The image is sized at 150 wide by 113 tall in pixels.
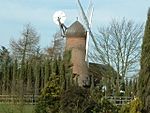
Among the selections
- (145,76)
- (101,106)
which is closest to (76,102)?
(101,106)

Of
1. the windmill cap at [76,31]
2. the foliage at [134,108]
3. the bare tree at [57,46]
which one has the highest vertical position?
the windmill cap at [76,31]

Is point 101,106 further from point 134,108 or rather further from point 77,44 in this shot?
point 77,44

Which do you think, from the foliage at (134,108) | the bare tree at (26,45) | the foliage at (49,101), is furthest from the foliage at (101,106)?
the bare tree at (26,45)

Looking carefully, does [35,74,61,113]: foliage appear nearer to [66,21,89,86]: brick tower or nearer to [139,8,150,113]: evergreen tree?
[139,8,150,113]: evergreen tree

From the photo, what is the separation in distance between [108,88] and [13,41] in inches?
589

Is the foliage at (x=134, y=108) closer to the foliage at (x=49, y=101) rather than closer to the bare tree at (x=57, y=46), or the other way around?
the foliage at (x=49, y=101)

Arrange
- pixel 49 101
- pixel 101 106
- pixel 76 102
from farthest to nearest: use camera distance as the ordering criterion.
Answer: pixel 49 101, pixel 101 106, pixel 76 102

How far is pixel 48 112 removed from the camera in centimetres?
1942

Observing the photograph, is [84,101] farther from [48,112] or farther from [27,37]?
[27,37]

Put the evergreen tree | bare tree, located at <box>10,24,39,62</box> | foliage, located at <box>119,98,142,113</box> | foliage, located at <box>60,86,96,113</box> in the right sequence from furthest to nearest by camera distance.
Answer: bare tree, located at <box>10,24,39,62</box> < the evergreen tree < foliage, located at <box>119,98,142,113</box> < foliage, located at <box>60,86,96,113</box>

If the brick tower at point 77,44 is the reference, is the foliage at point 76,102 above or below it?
below

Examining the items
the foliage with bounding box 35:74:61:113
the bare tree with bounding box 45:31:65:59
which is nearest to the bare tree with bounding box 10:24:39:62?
the bare tree with bounding box 45:31:65:59

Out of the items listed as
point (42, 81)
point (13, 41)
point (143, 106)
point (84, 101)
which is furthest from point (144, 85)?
point (13, 41)

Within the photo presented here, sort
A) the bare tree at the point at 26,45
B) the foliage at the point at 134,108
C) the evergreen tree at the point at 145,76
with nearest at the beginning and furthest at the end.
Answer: the foliage at the point at 134,108
the evergreen tree at the point at 145,76
the bare tree at the point at 26,45
